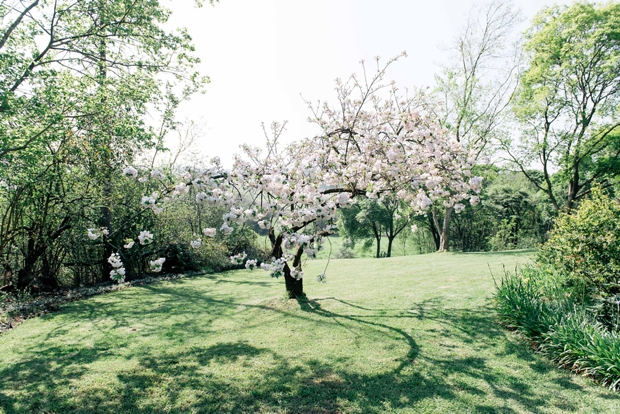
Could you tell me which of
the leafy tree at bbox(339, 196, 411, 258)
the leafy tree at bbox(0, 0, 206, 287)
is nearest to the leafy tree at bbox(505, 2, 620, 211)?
the leafy tree at bbox(339, 196, 411, 258)

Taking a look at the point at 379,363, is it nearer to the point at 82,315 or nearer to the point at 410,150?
the point at 410,150

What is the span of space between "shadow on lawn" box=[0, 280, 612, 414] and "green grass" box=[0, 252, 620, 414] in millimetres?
18

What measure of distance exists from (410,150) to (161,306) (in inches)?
275

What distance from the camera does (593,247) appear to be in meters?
5.71

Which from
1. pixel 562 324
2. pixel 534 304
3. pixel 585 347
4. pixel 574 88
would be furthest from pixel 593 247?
pixel 574 88

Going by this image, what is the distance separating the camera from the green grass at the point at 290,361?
3.83 meters

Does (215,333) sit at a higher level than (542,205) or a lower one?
lower

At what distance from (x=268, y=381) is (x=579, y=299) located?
5.23m

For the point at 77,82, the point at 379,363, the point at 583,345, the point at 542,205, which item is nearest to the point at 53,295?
the point at 77,82

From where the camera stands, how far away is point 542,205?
2736 cm

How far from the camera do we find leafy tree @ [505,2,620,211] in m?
15.5

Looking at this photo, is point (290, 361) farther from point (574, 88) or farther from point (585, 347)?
point (574, 88)

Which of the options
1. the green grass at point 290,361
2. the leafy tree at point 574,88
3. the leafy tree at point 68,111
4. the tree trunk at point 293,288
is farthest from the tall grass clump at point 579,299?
the leafy tree at point 574,88

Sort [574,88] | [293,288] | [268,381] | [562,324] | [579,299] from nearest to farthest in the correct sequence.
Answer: [268,381], [562,324], [579,299], [293,288], [574,88]
